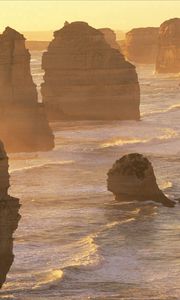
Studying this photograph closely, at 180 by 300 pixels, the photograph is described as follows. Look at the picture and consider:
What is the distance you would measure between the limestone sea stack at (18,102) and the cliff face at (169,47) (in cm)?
10530

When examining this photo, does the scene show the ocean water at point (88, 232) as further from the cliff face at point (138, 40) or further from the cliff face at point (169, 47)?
→ the cliff face at point (138, 40)

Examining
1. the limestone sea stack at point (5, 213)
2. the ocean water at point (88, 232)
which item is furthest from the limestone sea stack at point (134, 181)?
the limestone sea stack at point (5, 213)

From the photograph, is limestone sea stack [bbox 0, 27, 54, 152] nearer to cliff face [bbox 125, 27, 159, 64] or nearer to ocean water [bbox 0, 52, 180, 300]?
ocean water [bbox 0, 52, 180, 300]

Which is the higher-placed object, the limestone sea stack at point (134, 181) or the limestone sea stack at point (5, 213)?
the limestone sea stack at point (5, 213)

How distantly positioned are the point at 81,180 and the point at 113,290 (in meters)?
19.7

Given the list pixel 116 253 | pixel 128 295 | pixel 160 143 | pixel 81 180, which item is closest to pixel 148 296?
pixel 128 295

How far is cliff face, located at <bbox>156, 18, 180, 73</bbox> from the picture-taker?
160500mm

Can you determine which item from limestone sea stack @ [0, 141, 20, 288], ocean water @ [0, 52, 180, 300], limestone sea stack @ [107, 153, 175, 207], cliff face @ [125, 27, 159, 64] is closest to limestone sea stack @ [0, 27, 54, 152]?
ocean water @ [0, 52, 180, 300]

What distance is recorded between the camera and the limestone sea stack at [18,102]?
56.3 m

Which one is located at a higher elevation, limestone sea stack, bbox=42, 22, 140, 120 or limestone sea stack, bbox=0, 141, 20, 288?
limestone sea stack, bbox=0, 141, 20, 288

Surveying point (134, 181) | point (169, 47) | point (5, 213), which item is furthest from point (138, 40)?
point (5, 213)

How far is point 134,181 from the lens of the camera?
39062mm

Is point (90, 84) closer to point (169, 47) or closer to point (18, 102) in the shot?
point (18, 102)

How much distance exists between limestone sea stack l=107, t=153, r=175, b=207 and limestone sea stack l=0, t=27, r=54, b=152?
17308 mm
